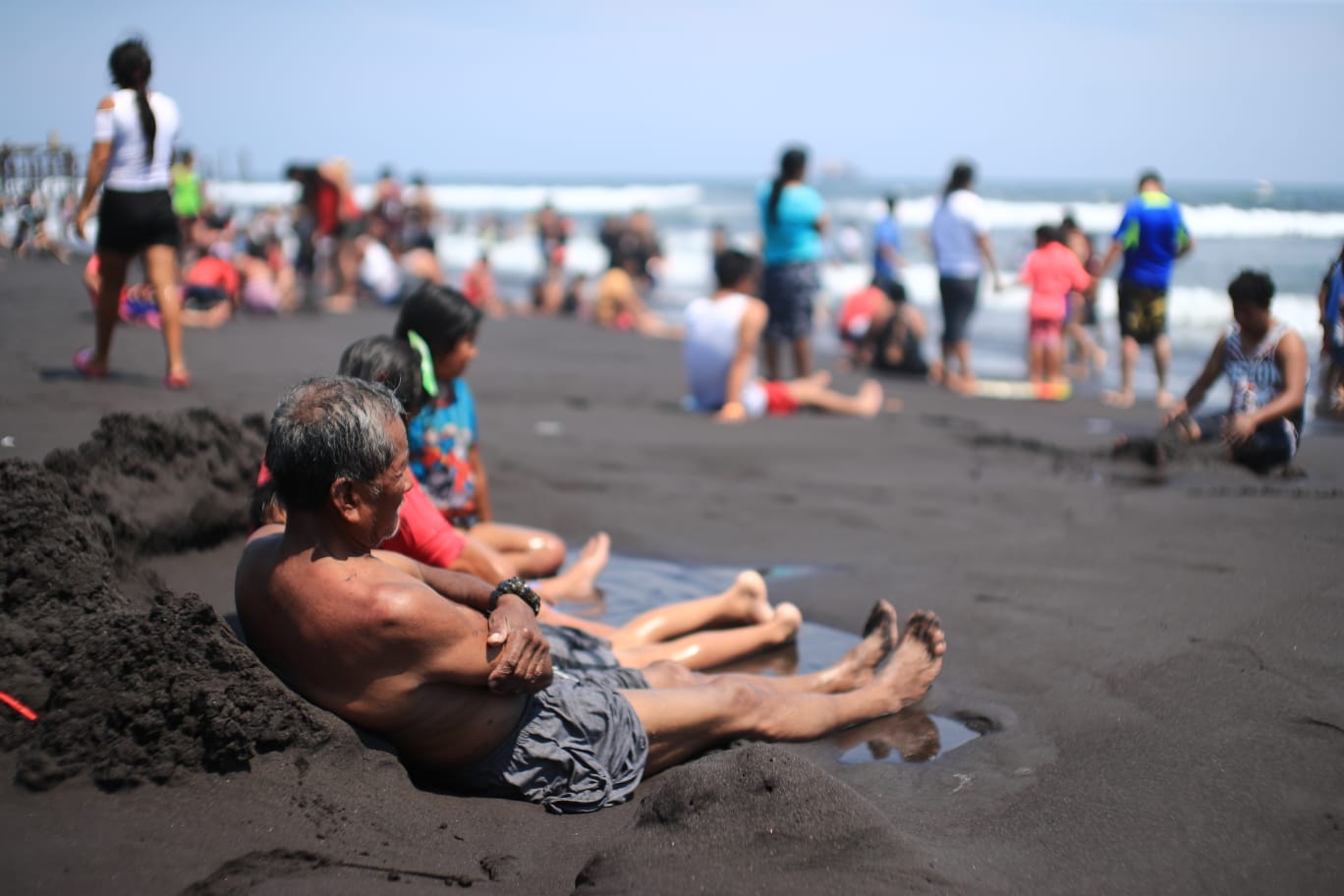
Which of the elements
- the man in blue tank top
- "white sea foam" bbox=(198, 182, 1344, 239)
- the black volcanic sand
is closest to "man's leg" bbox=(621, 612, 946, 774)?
the black volcanic sand

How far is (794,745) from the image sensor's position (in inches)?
139

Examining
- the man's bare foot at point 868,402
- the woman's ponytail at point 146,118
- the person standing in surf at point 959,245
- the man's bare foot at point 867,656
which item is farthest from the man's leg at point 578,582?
the person standing in surf at point 959,245

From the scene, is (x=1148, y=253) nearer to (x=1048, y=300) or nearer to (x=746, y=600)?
(x=1048, y=300)

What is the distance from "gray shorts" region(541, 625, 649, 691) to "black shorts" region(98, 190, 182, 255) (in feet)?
14.4

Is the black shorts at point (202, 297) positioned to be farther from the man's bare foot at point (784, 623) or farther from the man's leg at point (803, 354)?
the man's bare foot at point (784, 623)

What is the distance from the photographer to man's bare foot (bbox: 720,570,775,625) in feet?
14.1

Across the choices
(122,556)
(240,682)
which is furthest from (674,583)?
(240,682)

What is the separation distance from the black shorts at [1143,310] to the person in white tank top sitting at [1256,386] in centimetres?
344

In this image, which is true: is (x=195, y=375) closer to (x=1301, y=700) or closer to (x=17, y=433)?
(x=17, y=433)

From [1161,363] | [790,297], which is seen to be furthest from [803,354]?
[1161,363]

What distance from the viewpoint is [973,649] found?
4.23 meters

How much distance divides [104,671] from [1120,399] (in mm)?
9443

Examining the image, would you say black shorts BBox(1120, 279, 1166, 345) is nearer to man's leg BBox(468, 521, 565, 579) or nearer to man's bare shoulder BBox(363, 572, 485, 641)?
man's leg BBox(468, 521, 565, 579)

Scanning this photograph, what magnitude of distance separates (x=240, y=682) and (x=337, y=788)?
336 millimetres
